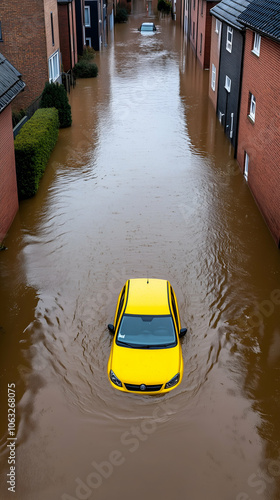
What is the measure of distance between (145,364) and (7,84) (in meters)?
9.98

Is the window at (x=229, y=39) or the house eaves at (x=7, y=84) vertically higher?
the window at (x=229, y=39)

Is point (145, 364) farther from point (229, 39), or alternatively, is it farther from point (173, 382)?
point (229, 39)

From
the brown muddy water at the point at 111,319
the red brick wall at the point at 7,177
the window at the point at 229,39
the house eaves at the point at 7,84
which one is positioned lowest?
the brown muddy water at the point at 111,319

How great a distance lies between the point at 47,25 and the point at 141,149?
344 inches

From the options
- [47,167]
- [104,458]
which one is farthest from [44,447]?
[47,167]

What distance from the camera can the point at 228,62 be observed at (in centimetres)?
2378

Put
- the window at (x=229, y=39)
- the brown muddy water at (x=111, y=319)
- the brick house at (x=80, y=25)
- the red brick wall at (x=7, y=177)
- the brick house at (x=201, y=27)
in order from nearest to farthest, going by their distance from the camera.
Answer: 1. the brown muddy water at (x=111, y=319)
2. the red brick wall at (x=7, y=177)
3. the window at (x=229, y=39)
4. the brick house at (x=201, y=27)
5. the brick house at (x=80, y=25)

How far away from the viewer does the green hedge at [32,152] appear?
17.9 metres

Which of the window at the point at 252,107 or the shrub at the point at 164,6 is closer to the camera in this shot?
the window at the point at 252,107

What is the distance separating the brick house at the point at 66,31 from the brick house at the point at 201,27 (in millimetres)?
9712

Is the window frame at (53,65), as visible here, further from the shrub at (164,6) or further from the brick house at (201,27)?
the shrub at (164,6)

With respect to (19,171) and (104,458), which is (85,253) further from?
(104,458)

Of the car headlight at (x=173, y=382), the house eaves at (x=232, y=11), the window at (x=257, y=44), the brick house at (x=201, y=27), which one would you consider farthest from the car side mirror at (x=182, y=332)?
the brick house at (x=201, y=27)

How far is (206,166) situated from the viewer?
70.1ft
